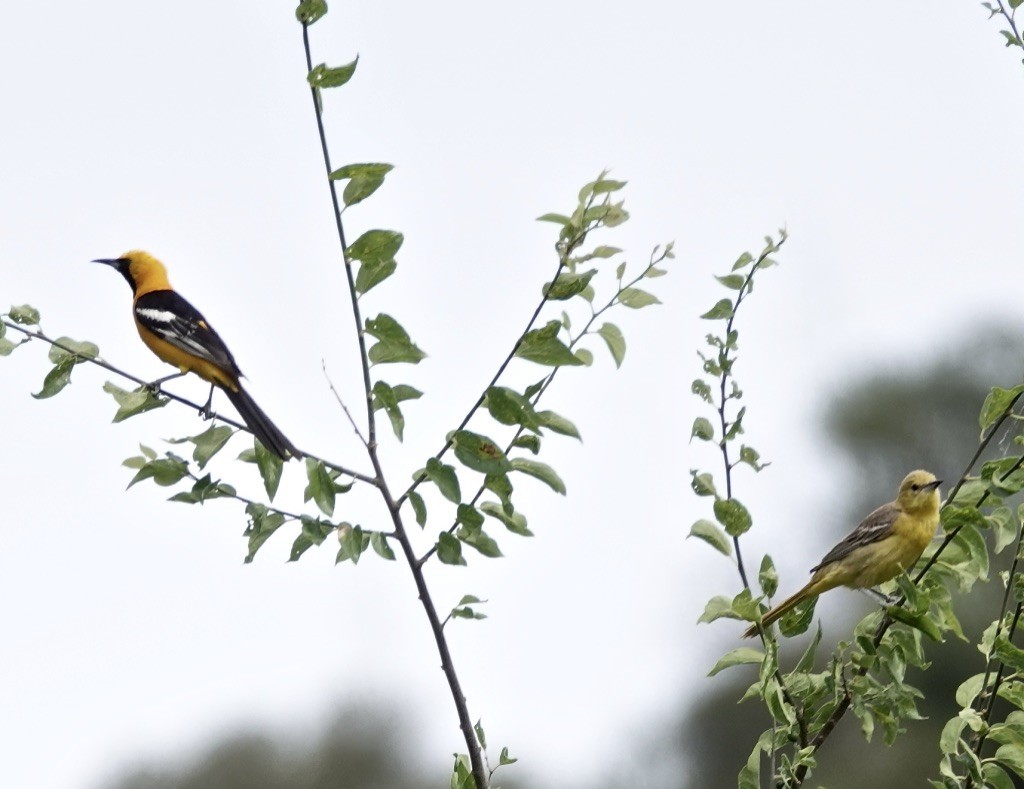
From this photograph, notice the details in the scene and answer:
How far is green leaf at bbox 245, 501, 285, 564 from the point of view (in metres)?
2.88

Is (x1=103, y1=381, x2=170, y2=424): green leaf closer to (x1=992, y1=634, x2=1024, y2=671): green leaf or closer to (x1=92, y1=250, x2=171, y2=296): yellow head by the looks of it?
(x1=992, y1=634, x2=1024, y2=671): green leaf

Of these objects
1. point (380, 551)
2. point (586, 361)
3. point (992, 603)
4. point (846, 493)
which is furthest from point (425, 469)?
point (846, 493)

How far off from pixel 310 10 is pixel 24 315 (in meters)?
0.95

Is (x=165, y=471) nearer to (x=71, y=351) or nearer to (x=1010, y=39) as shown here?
(x=71, y=351)

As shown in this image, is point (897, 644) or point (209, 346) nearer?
point (897, 644)

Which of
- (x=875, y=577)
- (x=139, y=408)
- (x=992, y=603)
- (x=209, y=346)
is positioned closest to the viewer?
(x=139, y=408)

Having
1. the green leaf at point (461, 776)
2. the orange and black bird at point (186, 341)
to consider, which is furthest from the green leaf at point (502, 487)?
the orange and black bird at point (186, 341)

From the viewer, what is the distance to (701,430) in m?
3.19

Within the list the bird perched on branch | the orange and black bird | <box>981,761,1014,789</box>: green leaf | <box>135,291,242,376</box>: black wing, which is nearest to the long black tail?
<box>981,761,1014,789</box>: green leaf

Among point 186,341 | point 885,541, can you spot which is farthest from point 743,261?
point 186,341

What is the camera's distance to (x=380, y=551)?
2.78 meters

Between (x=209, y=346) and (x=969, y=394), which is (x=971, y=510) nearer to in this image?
(x=209, y=346)

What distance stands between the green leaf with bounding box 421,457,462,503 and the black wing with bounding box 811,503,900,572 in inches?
115

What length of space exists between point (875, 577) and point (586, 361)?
2641 mm
